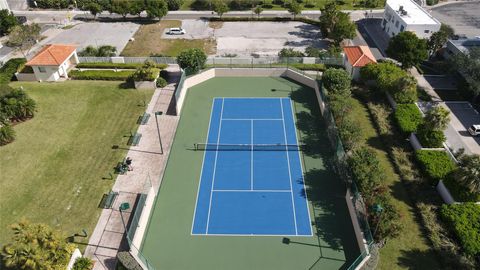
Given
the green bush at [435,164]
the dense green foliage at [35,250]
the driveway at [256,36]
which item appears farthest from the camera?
the driveway at [256,36]

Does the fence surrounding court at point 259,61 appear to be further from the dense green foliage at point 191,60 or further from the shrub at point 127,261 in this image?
the shrub at point 127,261

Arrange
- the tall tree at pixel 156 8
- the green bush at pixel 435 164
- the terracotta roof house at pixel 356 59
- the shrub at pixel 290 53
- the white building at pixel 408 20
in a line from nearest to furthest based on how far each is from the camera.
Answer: the green bush at pixel 435 164, the terracotta roof house at pixel 356 59, the shrub at pixel 290 53, the white building at pixel 408 20, the tall tree at pixel 156 8

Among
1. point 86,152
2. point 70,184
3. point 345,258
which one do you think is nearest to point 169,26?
point 86,152

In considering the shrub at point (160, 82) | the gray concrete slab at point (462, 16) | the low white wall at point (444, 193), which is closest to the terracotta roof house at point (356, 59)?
the low white wall at point (444, 193)

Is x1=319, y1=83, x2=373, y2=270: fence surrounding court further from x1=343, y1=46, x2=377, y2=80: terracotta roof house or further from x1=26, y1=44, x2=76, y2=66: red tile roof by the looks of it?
x1=26, y1=44, x2=76, y2=66: red tile roof

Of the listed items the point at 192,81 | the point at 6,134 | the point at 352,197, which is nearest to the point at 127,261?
the point at 352,197

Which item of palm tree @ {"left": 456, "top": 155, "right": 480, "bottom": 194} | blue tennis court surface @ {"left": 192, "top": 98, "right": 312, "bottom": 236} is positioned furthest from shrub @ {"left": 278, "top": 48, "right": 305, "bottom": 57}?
palm tree @ {"left": 456, "top": 155, "right": 480, "bottom": 194}

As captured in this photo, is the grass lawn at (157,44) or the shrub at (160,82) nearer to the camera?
the shrub at (160,82)

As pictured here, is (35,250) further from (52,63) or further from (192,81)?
(52,63)
